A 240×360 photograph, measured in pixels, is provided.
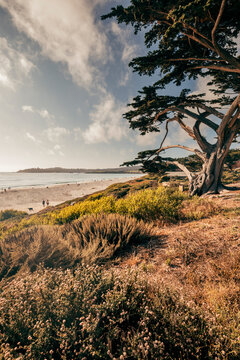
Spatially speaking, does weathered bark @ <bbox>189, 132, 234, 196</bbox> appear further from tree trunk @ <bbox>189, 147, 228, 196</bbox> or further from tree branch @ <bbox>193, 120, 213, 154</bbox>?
tree branch @ <bbox>193, 120, 213, 154</bbox>

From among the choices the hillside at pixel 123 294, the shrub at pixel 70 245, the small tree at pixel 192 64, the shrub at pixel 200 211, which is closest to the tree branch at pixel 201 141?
the small tree at pixel 192 64

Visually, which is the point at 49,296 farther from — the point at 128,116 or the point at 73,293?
the point at 128,116

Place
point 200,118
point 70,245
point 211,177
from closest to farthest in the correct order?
point 70,245 → point 211,177 → point 200,118

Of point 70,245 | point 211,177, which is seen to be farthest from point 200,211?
point 211,177

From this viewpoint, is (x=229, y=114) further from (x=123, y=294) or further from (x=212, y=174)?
(x=123, y=294)

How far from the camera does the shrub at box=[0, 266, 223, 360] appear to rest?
1.40 m

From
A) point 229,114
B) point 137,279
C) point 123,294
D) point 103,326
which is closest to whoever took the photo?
point 103,326

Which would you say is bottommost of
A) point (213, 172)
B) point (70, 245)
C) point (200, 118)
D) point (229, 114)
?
point (70, 245)

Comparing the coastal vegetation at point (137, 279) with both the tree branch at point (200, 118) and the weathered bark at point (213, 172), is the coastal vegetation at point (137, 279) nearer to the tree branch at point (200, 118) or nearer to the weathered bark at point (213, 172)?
the tree branch at point (200, 118)

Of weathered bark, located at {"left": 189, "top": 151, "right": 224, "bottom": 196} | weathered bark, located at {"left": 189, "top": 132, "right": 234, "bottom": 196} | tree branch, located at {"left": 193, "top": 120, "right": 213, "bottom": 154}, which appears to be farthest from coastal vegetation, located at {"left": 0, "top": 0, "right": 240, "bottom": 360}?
weathered bark, located at {"left": 189, "top": 151, "right": 224, "bottom": 196}

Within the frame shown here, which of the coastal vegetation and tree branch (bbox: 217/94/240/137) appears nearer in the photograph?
the coastal vegetation

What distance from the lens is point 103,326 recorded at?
1.71 meters

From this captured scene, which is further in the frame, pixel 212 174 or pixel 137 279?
pixel 212 174

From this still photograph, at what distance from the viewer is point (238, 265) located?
8.16 ft
